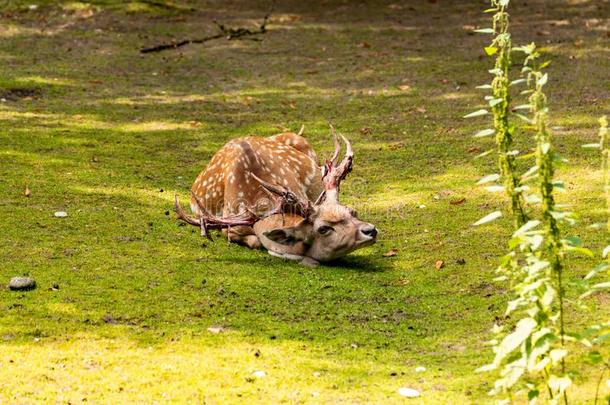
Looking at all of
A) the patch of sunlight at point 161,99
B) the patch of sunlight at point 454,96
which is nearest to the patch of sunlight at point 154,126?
the patch of sunlight at point 161,99

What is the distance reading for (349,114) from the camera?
12188 millimetres

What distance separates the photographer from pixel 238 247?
8.04 m

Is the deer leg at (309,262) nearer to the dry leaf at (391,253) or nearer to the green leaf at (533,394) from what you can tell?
the dry leaf at (391,253)

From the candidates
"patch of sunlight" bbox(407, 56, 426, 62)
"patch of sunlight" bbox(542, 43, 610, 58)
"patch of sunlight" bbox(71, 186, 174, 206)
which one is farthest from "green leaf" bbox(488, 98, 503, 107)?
"patch of sunlight" bbox(407, 56, 426, 62)

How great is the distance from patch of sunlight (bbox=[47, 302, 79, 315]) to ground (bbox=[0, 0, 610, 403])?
0.02 m

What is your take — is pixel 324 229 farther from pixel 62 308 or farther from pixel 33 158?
pixel 33 158

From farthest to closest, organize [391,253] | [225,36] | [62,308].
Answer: [225,36], [391,253], [62,308]

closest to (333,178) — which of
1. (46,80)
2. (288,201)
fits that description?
(288,201)

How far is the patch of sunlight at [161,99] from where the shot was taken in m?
12.8

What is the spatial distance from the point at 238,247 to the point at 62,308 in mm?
1966

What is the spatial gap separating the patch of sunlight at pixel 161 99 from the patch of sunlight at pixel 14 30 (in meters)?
4.09

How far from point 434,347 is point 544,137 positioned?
211cm

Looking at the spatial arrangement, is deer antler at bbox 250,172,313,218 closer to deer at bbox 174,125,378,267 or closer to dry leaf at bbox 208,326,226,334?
deer at bbox 174,125,378,267

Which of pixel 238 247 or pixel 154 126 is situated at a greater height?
pixel 154 126
